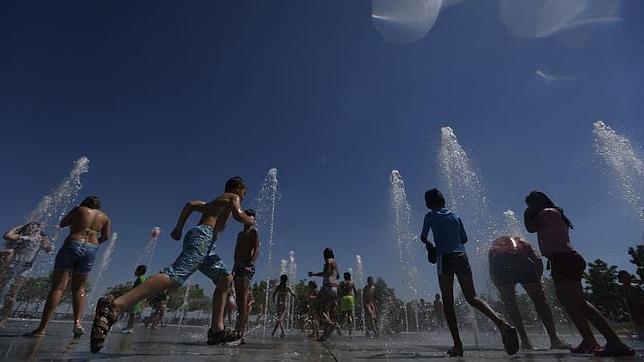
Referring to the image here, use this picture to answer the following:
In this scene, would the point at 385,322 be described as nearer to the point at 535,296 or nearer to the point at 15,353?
the point at 535,296

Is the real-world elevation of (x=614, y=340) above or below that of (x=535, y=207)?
below

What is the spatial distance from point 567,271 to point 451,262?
4.47 feet

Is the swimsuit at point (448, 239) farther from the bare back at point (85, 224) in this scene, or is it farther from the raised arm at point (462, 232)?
the bare back at point (85, 224)

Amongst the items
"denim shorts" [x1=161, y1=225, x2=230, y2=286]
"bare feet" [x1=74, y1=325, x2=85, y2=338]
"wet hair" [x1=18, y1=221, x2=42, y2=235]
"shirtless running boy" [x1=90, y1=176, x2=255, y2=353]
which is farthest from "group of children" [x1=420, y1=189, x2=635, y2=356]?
"wet hair" [x1=18, y1=221, x2=42, y2=235]

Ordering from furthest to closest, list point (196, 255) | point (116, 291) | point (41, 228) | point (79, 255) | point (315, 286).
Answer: point (116, 291)
point (315, 286)
point (41, 228)
point (79, 255)
point (196, 255)

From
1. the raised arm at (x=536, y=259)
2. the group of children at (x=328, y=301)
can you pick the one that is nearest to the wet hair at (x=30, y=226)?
the group of children at (x=328, y=301)

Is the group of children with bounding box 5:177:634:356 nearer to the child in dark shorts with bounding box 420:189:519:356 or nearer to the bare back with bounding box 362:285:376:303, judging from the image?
the child in dark shorts with bounding box 420:189:519:356

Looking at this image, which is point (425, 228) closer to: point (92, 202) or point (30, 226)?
point (92, 202)

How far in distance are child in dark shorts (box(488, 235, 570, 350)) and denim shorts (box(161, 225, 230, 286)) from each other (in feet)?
13.9

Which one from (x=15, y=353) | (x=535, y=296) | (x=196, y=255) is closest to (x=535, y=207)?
(x=535, y=296)

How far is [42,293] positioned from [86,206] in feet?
204

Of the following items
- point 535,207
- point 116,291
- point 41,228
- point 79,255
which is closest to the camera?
point 535,207

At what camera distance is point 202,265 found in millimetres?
3725

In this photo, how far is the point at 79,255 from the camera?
16.1ft
